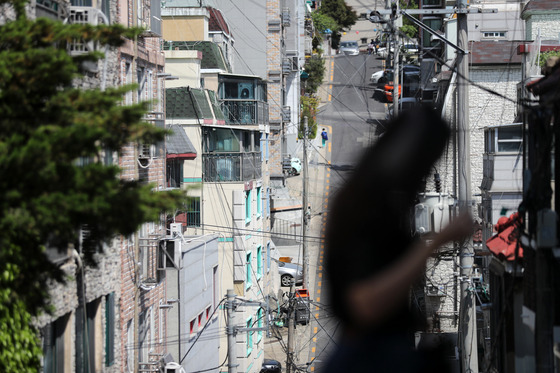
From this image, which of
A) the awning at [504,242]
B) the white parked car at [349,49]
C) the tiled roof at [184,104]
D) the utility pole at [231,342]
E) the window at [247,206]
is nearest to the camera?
the awning at [504,242]

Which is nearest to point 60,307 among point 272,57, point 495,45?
point 495,45

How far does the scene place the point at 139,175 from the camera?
51.3 ft

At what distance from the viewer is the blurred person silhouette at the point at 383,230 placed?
7.82 feet

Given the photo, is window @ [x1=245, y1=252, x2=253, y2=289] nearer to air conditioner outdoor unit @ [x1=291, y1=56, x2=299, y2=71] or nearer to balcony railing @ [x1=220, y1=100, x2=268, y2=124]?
balcony railing @ [x1=220, y1=100, x2=268, y2=124]

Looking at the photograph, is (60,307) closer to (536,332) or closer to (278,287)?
(536,332)

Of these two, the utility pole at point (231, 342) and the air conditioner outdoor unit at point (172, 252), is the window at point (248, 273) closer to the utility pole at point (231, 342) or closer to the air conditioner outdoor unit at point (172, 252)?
the utility pole at point (231, 342)

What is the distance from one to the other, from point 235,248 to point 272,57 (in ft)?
56.5

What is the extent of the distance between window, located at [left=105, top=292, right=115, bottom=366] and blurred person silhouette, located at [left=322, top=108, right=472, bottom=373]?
11300 mm

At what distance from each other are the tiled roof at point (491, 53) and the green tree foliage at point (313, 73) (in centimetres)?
3071

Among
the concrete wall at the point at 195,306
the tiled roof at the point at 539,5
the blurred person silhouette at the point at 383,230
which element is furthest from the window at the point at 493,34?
the blurred person silhouette at the point at 383,230

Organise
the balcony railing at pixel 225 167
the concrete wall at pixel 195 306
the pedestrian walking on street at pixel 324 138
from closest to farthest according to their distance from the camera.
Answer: the concrete wall at pixel 195 306 < the balcony railing at pixel 225 167 < the pedestrian walking on street at pixel 324 138

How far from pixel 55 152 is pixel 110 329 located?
9797 millimetres

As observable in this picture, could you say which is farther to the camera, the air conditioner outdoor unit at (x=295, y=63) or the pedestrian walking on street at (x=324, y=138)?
the air conditioner outdoor unit at (x=295, y=63)

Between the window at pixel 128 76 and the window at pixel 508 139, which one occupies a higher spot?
the window at pixel 128 76
